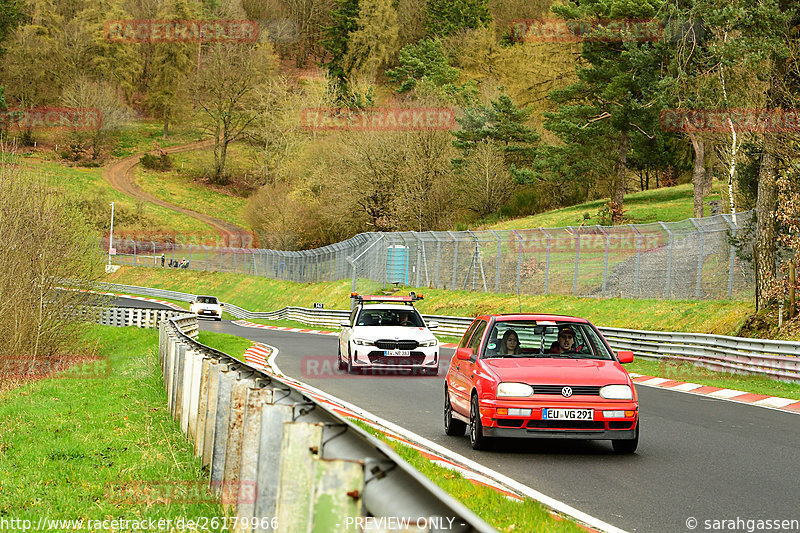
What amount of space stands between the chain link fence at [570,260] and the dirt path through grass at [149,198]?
4012 centimetres

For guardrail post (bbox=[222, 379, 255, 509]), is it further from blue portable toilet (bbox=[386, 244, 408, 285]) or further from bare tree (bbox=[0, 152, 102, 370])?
blue portable toilet (bbox=[386, 244, 408, 285])

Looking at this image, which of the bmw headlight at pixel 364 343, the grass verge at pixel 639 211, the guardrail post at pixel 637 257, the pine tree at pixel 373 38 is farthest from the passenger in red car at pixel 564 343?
the pine tree at pixel 373 38

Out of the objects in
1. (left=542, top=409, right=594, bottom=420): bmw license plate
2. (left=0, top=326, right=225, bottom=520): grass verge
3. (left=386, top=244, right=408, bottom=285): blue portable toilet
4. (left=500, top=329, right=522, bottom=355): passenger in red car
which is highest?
(left=386, top=244, right=408, bottom=285): blue portable toilet

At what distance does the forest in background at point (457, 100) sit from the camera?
1062 inches

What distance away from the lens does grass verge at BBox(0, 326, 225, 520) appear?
22.6 ft

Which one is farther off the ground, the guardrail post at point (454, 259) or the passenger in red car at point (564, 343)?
the guardrail post at point (454, 259)

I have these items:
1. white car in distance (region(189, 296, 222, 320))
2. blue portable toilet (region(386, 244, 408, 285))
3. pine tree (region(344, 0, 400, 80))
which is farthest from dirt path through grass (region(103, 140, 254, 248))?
blue portable toilet (region(386, 244, 408, 285))

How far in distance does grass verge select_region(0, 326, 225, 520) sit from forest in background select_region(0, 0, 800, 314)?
55.0ft

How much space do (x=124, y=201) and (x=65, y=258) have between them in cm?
8102

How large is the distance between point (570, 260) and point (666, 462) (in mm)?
27108

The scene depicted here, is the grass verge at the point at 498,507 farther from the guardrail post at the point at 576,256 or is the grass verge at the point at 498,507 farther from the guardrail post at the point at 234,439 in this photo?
the guardrail post at the point at 576,256

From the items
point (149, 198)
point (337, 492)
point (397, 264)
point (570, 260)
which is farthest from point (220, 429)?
point (149, 198)

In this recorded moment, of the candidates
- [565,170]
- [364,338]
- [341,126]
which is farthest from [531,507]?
[341,126]

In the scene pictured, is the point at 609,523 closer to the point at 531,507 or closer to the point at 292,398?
the point at 531,507
